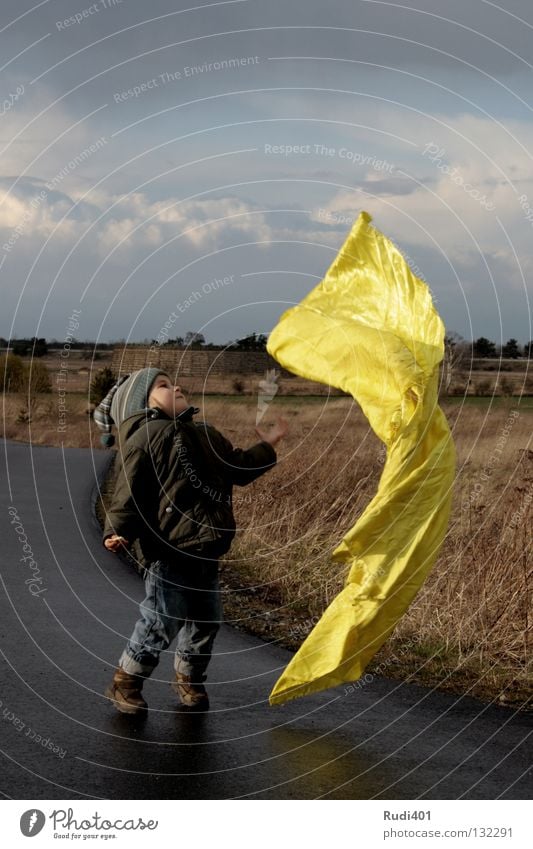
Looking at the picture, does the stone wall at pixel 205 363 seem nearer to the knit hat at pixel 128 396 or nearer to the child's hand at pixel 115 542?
the knit hat at pixel 128 396

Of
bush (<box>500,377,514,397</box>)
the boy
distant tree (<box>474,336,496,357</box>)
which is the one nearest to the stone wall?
the boy

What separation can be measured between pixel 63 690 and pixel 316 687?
4.87 ft

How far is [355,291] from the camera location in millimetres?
6262

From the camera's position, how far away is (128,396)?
601cm

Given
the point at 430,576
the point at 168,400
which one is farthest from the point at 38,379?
the point at 168,400

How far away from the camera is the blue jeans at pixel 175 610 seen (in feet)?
19.2

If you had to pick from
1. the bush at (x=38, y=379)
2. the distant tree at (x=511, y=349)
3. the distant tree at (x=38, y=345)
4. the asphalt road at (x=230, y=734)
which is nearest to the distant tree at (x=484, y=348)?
the distant tree at (x=511, y=349)

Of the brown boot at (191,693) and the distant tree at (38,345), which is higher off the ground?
the distant tree at (38,345)

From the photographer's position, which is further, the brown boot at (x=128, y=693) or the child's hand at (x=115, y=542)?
the brown boot at (x=128, y=693)

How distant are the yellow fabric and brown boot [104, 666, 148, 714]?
2.30 ft

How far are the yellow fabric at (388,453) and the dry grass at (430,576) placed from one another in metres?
1.11

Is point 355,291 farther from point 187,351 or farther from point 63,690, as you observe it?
point 63,690

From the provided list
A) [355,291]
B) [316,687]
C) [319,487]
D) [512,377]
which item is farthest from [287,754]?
[512,377]

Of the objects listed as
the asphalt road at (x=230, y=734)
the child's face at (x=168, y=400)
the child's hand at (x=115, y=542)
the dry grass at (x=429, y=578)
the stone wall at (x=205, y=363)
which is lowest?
the asphalt road at (x=230, y=734)
